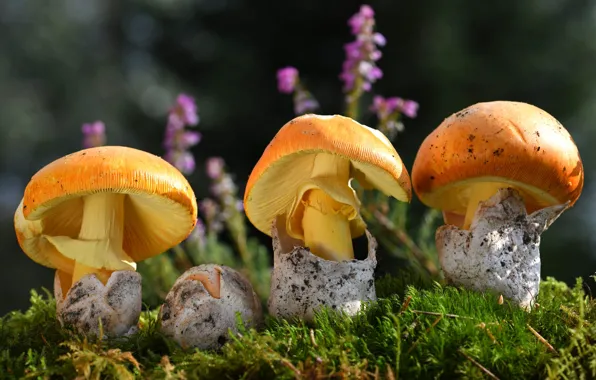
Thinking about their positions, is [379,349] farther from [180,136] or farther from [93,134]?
[93,134]

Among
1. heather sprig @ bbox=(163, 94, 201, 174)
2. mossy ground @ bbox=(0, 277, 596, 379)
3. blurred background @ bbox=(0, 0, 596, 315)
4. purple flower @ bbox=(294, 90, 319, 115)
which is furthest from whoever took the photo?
blurred background @ bbox=(0, 0, 596, 315)

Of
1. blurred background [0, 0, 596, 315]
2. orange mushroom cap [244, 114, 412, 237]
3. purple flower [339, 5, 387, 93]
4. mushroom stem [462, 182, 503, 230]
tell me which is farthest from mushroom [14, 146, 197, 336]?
blurred background [0, 0, 596, 315]

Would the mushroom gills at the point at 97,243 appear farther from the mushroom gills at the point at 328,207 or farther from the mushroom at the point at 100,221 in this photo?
the mushroom gills at the point at 328,207

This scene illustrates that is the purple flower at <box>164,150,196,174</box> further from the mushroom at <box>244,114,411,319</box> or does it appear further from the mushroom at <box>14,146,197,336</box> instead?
the mushroom at <box>244,114,411,319</box>

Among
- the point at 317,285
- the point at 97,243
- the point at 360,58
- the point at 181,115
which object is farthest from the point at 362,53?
the point at 97,243

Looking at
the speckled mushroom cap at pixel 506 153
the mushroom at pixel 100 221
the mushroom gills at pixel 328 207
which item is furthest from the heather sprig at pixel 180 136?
the speckled mushroom cap at pixel 506 153

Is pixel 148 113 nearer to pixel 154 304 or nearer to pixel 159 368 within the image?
pixel 154 304
